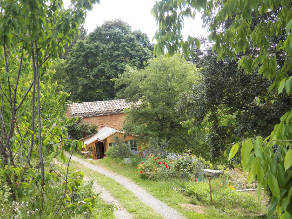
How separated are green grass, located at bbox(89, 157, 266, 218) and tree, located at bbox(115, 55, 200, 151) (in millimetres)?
2418

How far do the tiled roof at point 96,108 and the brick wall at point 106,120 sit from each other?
1.42 ft

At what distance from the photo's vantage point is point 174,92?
14742 mm

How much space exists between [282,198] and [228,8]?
1973 millimetres

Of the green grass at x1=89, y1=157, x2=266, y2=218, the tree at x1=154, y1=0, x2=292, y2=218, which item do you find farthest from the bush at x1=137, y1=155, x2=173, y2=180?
the tree at x1=154, y1=0, x2=292, y2=218

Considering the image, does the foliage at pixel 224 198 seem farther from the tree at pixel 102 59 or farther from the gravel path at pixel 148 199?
the tree at pixel 102 59

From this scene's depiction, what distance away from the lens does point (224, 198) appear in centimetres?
944

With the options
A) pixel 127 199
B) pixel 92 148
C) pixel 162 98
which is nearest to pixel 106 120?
pixel 92 148

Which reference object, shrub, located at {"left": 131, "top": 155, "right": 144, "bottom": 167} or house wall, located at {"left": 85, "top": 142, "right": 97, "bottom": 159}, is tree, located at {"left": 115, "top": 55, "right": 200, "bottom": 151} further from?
house wall, located at {"left": 85, "top": 142, "right": 97, "bottom": 159}

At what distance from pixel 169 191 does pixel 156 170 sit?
2.49m

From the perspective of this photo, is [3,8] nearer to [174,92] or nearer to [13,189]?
[13,189]

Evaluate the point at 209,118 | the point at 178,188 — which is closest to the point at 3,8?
the point at 209,118

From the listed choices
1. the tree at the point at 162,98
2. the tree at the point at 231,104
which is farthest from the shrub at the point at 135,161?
the tree at the point at 231,104

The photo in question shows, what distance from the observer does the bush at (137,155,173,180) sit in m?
12.3

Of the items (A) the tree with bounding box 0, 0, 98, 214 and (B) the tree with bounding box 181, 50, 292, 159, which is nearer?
(A) the tree with bounding box 0, 0, 98, 214
